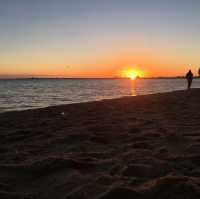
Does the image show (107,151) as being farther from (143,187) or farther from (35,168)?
(143,187)

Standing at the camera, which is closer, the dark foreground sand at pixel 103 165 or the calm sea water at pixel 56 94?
the dark foreground sand at pixel 103 165

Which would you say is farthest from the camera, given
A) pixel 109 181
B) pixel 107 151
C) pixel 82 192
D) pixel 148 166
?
pixel 107 151

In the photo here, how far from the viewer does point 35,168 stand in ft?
11.4

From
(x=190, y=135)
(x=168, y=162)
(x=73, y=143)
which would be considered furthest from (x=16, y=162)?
(x=190, y=135)

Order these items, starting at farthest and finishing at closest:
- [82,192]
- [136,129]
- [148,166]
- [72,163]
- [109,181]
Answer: [136,129], [72,163], [148,166], [109,181], [82,192]

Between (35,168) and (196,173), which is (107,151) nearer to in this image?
(35,168)

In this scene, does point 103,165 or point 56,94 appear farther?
point 56,94

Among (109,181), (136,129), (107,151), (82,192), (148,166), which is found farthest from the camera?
(136,129)

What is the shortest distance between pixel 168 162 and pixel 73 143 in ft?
6.84

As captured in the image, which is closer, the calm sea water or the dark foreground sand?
the dark foreground sand

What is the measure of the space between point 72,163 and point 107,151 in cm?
83

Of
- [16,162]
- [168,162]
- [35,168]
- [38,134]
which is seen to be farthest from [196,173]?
[38,134]

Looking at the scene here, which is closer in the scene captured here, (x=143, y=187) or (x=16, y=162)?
(x=143, y=187)

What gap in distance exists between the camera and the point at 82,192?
8.87 ft
